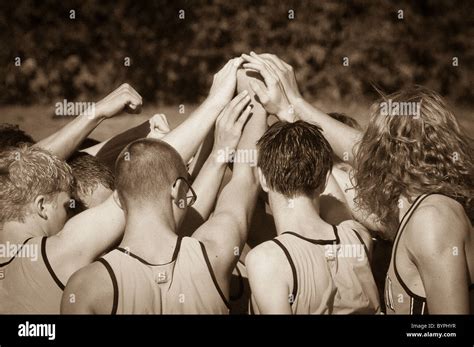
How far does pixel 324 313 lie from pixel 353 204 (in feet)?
2.22

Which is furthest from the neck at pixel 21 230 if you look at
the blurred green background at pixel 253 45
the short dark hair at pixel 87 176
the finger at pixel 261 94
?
the blurred green background at pixel 253 45

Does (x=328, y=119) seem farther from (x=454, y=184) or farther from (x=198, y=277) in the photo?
(x=198, y=277)

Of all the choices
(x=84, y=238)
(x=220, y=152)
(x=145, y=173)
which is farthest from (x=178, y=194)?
(x=220, y=152)

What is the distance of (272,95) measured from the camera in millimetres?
3156

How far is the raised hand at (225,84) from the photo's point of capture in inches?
127

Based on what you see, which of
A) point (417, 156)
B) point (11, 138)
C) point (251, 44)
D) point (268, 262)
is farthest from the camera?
point (251, 44)

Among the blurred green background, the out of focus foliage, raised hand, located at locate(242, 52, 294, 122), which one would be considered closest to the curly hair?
raised hand, located at locate(242, 52, 294, 122)

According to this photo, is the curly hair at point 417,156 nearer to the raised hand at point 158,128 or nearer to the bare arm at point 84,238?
the bare arm at point 84,238

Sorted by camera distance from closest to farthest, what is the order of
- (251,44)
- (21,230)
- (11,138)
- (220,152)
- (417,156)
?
(417,156) < (21,230) < (220,152) < (11,138) < (251,44)

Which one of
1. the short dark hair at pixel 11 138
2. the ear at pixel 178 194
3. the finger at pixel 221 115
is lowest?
the ear at pixel 178 194

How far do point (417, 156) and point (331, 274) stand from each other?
0.51 meters

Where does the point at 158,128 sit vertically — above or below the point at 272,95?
below

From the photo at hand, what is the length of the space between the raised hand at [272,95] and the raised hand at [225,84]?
0.33 ft

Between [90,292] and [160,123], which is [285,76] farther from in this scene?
[90,292]
